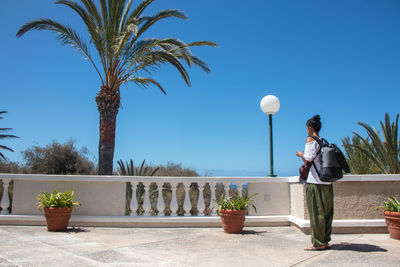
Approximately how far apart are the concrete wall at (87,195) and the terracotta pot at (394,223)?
4.86 metres

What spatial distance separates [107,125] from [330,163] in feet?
22.6

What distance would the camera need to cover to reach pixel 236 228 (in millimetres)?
5566

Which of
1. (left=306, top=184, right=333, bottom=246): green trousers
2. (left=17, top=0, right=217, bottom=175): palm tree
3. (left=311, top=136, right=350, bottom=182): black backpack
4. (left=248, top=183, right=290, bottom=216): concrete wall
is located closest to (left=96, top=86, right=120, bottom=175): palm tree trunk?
(left=17, top=0, right=217, bottom=175): palm tree

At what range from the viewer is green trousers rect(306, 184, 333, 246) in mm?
4258

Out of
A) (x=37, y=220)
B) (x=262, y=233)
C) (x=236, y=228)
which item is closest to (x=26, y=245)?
(x=37, y=220)

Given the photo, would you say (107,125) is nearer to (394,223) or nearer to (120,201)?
(120,201)

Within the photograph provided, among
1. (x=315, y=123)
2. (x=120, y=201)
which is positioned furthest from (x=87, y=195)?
(x=315, y=123)

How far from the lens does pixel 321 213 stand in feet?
14.0

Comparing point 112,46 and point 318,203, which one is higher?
point 112,46

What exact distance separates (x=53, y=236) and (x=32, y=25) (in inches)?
263

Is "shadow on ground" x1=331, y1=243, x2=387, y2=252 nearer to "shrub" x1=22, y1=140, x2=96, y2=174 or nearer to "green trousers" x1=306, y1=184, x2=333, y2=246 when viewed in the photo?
"green trousers" x1=306, y1=184, x2=333, y2=246

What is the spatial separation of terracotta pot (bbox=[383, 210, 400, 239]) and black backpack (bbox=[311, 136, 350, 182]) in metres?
1.52

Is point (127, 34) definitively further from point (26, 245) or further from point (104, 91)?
point (26, 245)

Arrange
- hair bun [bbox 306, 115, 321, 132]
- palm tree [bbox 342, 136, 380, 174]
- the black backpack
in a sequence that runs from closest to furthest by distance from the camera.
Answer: the black backpack < hair bun [bbox 306, 115, 321, 132] < palm tree [bbox 342, 136, 380, 174]
